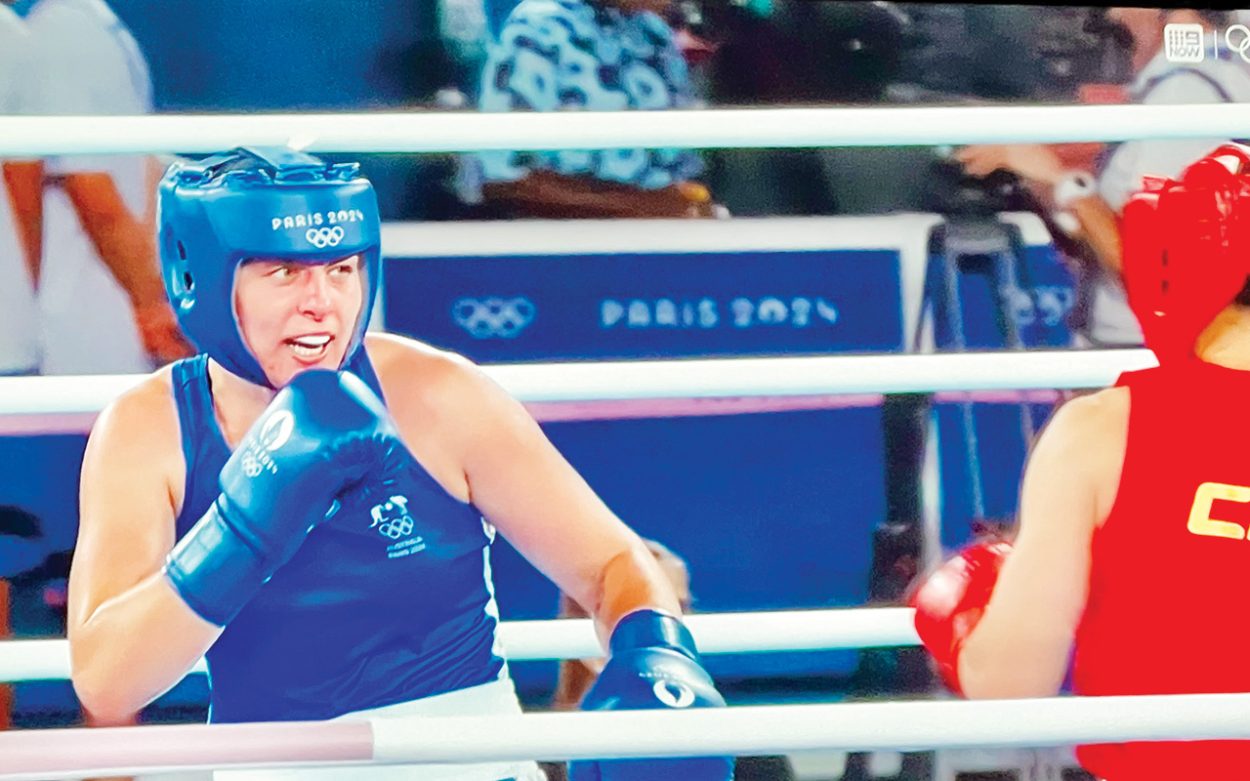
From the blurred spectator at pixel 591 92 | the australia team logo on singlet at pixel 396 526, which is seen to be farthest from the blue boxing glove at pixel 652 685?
the blurred spectator at pixel 591 92

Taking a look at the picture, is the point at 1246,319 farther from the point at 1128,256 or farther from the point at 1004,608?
the point at 1004,608

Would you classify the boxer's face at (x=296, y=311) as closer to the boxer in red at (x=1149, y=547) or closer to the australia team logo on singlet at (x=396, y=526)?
the australia team logo on singlet at (x=396, y=526)

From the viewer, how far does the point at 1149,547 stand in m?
1.39

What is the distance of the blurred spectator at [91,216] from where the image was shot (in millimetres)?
1375

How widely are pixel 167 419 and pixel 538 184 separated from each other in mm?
431

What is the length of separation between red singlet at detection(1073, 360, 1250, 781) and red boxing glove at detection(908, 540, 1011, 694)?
3.9 inches

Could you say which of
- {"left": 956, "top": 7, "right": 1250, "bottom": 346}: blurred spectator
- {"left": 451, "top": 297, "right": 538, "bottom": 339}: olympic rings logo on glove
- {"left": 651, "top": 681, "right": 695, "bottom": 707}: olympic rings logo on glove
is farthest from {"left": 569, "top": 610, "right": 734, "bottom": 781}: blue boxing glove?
{"left": 956, "top": 7, "right": 1250, "bottom": 346}: blurred spectator

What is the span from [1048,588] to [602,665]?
45cm

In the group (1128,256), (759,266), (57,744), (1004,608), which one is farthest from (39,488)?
(1128,256)

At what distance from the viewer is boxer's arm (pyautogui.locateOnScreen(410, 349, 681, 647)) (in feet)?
4.47

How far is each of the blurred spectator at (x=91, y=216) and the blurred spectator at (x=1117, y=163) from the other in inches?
33.2

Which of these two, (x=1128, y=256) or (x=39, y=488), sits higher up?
(x=1128, y=256)

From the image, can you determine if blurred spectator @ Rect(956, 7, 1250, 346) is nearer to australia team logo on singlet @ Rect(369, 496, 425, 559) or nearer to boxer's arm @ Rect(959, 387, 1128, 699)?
boxer's arm @ Rect(959, 387, 1128, 699)

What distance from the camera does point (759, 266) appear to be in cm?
147
